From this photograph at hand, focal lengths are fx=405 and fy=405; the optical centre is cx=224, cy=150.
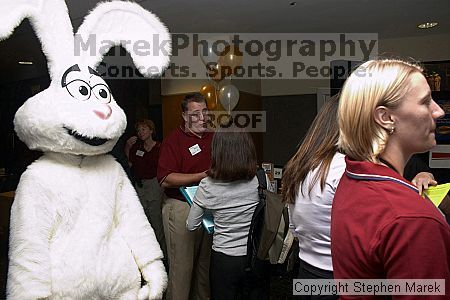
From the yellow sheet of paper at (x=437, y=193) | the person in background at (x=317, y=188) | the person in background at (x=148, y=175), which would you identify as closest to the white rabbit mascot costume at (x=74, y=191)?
the person in background at (x=317, y=188)

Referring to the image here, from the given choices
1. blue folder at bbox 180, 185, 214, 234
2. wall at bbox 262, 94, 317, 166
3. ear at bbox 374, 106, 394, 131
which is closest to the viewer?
ear at bbox 374, 106, 394, 131

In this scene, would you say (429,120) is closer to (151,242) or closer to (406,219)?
(406,219)

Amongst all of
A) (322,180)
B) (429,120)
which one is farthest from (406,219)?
(322,180)

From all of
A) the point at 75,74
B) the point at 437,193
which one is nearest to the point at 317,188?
the point at 437,193

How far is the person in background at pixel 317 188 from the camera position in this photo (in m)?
1.34

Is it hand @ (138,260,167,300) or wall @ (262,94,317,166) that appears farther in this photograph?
wall @ (262,94,317,166)

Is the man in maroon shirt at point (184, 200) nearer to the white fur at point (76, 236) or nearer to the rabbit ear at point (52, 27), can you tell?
the white fur at point (76, 236)

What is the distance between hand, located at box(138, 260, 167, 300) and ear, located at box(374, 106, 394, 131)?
3.34ft

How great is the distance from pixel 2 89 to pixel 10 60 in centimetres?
39

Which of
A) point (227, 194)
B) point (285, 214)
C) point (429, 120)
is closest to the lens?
point (429, 120)

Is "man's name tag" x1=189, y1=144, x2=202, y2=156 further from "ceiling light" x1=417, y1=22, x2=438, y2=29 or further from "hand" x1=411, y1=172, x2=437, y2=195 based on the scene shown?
"ceiling light" x1=417, y1=22, x2=438, y2=29

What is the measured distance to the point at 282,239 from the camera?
2.02m

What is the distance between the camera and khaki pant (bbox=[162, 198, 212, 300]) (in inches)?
94.2

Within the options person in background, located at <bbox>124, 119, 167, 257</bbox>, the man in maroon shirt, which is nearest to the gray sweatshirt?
the man in maroon shirt
